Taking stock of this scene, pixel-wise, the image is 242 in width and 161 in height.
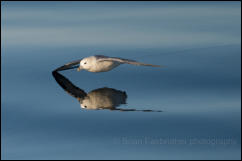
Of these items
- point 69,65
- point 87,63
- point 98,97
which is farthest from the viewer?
point 69,65

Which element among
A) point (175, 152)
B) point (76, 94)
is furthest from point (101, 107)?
point (175, 152)

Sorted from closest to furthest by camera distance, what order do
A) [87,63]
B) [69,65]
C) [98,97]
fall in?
[98,97]
[87,63]
[69,65]

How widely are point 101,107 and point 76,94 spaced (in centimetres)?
120

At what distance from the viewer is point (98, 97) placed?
635 inches

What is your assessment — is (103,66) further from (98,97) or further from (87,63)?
(98,97)

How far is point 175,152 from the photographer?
13.1 metres

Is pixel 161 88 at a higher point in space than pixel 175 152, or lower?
higher

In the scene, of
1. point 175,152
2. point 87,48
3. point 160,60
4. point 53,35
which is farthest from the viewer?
point 53,35

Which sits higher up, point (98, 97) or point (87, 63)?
point (87, 63)

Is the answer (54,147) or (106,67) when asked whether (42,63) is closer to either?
(106,67)

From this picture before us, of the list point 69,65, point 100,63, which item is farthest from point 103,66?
point 69,65

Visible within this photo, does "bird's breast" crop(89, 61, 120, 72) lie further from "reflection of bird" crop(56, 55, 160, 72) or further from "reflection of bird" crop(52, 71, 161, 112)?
"reflection of bird" crop(52, 71, 161, 112)

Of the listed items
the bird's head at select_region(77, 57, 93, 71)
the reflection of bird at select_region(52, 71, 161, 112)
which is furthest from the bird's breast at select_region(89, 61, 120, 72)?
the reflection of bird at select_region(52, 71, 161, 112)

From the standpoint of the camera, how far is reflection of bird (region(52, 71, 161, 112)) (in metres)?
15.6
